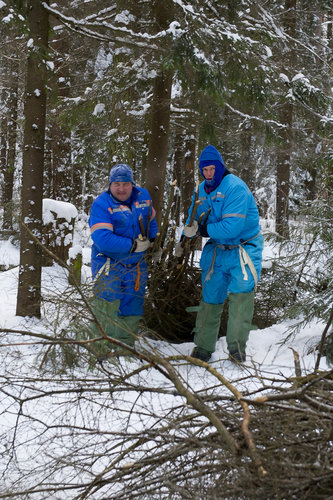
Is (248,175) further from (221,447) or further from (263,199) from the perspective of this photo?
(221,447)

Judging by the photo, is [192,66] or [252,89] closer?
[192,66]

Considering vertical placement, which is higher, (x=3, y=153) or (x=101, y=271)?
(x=3, y=153)

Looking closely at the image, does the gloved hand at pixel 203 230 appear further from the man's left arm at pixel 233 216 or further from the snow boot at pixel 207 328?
the snow boot at pixel 207 328

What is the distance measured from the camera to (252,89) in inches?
248

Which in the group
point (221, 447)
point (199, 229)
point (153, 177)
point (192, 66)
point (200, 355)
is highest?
point (192, 66)

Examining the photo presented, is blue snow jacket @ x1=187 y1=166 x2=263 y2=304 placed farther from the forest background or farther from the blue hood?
the forest background

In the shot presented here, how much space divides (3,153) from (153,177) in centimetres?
1669

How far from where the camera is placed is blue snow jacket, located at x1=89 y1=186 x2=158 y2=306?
4297mm

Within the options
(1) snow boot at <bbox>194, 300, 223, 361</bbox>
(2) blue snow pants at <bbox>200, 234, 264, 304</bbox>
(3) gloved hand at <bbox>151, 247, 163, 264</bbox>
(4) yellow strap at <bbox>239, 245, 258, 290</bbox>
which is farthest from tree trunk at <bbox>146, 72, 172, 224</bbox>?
(4) yellow strap at <bbox>239, 245, 258, 290</bbox>

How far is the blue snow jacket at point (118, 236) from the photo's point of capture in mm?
4297

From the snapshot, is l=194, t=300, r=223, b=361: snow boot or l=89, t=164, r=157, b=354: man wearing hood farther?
l=194, t=300, r=223, b=361: snow boot

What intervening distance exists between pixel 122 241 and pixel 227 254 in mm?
1016

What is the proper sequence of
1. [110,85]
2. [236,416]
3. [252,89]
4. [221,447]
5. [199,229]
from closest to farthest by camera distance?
1. [221,447]
2. [236,416]
3. [199,229]
4. [252,89]
5. [110,85]

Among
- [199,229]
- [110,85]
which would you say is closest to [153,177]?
[110,85]
